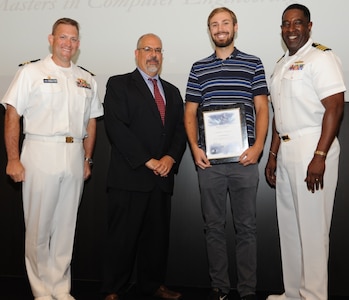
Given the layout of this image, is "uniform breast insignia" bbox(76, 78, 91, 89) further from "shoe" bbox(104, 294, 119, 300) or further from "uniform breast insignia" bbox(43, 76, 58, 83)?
"shoe" bbox(104, 294, 119, 300)

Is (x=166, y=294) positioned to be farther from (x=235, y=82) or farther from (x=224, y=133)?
(x=235, y=82)

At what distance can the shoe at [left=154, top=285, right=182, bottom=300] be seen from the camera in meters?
3.10

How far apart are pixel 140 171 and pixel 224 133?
0.61 meters

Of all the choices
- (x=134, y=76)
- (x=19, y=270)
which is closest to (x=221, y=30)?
(x=134, y=76)

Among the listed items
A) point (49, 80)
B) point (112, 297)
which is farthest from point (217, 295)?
point (49, 80)

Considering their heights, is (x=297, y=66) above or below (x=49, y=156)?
above

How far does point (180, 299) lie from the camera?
312cm

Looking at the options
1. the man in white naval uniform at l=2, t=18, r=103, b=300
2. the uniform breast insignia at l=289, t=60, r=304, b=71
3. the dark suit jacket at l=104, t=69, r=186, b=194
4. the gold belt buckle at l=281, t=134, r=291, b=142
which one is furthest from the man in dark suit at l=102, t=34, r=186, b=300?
the uniform breast insignia at l=289, t=60, r=304, b=71

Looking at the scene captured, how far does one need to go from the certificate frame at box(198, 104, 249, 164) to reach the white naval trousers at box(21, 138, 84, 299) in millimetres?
858

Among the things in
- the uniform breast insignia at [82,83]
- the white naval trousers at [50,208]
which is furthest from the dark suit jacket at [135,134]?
the white naval trousers at [50,208]

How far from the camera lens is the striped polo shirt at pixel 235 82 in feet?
9.52

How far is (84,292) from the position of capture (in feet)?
10.8

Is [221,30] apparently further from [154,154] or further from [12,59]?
[12,59]

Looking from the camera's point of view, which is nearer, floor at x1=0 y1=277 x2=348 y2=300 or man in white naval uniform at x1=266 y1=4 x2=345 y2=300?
man in white naval uniform at x1=266 y1=4 x2=345 y2=300
